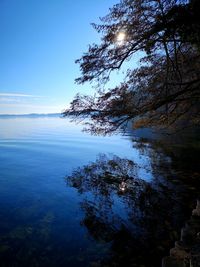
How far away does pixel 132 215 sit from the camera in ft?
37.6

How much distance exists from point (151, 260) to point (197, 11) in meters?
8.77

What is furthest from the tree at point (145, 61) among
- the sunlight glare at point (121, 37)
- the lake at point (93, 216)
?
the lake at point (93, 216)

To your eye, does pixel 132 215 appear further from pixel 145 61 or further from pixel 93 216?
pixel 145 61

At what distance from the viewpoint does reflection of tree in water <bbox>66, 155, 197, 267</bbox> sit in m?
8.18

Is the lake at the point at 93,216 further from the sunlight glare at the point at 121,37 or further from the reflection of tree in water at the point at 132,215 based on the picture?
the sunlight glare at the point at 121,37

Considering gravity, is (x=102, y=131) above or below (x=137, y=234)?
above

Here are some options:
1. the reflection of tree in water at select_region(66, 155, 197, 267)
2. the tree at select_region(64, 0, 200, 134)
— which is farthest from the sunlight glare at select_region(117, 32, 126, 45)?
the reflection of tree in water at select_region(66, 155, 197, 267)

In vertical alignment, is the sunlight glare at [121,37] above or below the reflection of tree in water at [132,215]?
above

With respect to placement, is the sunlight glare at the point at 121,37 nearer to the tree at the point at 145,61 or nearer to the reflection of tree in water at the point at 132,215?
the tree at the point at 145,61

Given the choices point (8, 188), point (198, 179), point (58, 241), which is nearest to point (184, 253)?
point (58, 241)

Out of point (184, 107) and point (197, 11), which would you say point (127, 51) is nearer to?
point (197, 11)

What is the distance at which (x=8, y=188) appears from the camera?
16828 millimetres

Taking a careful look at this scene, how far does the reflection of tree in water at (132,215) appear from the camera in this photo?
26.8 ft

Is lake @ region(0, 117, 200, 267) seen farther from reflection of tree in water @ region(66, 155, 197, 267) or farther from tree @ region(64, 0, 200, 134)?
tree @ region(64, 0, 200, 134)
